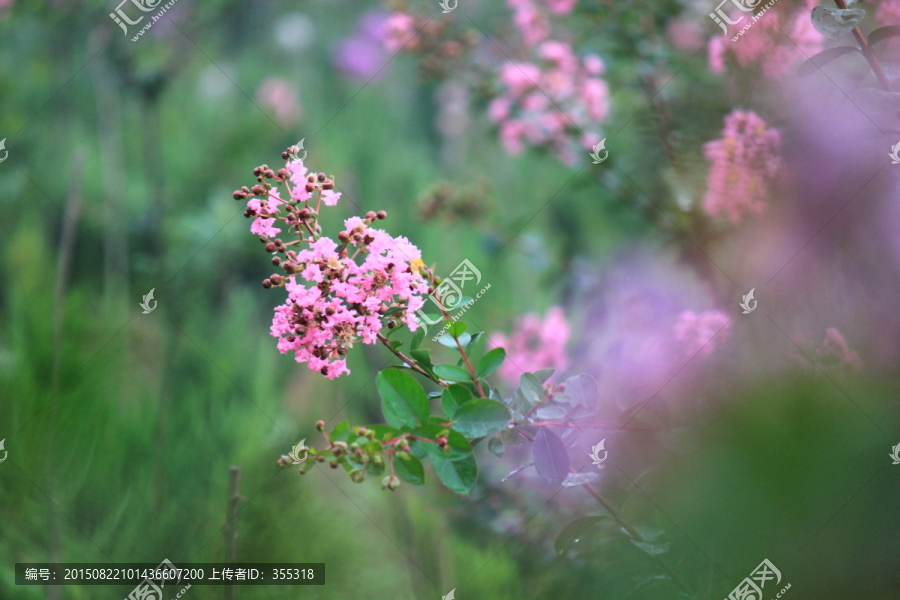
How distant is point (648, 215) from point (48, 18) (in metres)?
1.07

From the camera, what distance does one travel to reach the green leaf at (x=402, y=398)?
0.93ft

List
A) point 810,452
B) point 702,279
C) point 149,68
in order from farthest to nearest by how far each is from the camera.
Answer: point 149,68, point 702,279, point 810,452

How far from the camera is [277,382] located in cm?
91

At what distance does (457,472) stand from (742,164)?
29cm

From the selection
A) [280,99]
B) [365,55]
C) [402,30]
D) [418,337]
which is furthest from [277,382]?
[365,55]

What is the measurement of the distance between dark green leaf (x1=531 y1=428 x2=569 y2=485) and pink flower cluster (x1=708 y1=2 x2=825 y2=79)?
0.34 m

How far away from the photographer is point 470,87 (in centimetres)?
84

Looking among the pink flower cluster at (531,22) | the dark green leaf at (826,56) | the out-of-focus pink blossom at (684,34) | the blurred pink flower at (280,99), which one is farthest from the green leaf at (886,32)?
the blurred pink flower at (280,99)

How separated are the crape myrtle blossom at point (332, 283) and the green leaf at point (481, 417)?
0.05 m

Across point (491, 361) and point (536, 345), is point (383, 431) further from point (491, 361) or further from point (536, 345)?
point (536, 345)

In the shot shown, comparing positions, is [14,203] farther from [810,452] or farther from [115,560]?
[810,452]

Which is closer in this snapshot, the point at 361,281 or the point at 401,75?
the point at 361,281

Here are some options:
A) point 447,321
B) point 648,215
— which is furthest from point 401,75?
point 447,321

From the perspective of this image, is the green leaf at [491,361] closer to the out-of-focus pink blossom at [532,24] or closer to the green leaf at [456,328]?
the green leaf at [456,328]
